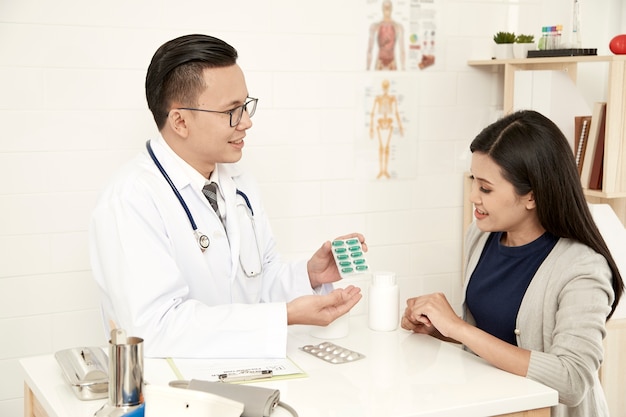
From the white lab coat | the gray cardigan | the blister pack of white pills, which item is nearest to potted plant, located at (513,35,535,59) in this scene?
the gray cardigan

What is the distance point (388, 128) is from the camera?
11.2 feet

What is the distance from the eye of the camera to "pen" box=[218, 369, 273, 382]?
1752 mm

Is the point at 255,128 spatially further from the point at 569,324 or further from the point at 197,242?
the point at 569,324

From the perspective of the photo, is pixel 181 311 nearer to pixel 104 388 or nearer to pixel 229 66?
pixel 104 388

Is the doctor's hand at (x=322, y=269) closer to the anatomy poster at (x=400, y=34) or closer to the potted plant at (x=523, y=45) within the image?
the anatomy poster at (x=400, y=34)

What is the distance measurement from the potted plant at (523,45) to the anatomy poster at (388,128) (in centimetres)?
45

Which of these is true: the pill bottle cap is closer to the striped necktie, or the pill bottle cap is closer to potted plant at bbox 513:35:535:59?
the striped necktie

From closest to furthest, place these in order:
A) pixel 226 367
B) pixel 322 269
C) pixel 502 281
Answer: pixel 226 367
pixel 502 281
pixel 322 269

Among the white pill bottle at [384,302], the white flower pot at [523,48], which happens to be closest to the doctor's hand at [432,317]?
the white pill bottle at [384,302]

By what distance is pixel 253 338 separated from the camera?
1917 mm

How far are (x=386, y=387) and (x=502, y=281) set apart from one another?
2.08 ft

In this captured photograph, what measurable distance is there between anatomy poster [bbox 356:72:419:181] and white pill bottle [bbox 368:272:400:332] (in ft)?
4.22

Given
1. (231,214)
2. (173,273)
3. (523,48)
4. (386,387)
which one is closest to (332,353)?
(386,387)

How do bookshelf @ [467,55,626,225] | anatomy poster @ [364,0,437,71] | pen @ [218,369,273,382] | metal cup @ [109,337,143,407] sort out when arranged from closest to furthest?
metal cup @ [109,337,143,407], pen @ [218,369,273,382], bookshelf @ [467,55,626,225], anatomy poster @ [364,0,437,71]
